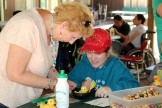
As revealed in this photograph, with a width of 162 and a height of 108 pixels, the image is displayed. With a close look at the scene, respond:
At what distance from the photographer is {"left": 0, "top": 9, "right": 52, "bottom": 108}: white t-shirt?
5.64 ft

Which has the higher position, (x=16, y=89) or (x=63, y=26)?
(x=63, y=26)

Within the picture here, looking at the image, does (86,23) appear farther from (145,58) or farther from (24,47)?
(145,58)

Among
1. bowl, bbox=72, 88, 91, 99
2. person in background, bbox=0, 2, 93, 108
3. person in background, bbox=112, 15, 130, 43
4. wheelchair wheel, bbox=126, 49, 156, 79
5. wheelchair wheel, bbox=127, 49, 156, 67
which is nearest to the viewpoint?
person in background, bbox=0, 2, 93, 108

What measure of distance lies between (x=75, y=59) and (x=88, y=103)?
2826 mm

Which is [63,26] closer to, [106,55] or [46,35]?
[46,35]

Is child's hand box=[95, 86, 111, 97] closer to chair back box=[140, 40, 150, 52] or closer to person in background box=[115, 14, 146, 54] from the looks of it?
chair back box=[140, 40, 150, 52]

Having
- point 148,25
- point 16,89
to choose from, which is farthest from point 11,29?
point 148,25

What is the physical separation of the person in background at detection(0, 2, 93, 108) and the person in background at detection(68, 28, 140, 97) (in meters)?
0.28

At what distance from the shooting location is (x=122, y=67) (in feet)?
7.09

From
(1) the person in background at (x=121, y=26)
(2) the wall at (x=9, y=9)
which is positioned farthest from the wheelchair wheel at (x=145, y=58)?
(2) the wall at (x=9, y=9)

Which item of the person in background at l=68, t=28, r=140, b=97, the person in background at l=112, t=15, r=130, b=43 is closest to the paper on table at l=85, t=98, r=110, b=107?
the person in background at l=68, t=28, r=140, b=97

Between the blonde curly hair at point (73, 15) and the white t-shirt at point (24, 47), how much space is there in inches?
5.0

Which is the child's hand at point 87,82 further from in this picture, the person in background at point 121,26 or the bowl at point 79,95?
the person in background at point 121,26

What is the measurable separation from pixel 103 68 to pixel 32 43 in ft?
1.97
